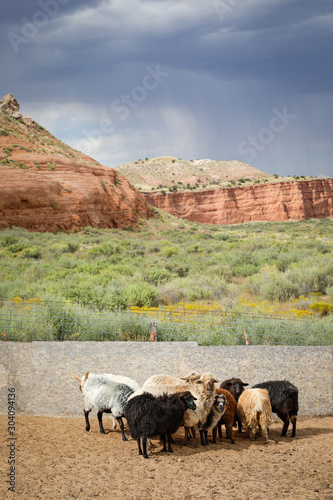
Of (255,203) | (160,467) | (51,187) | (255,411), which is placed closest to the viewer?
(160,467)

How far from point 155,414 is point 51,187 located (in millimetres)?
43181

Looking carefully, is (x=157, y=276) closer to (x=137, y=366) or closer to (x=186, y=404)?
(x=137, y=366)

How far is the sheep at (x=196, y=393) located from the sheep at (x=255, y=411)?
2.57ft

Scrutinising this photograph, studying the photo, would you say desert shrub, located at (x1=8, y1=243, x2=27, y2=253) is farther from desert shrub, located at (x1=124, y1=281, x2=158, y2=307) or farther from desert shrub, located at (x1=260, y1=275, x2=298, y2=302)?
desert shrub, located at (x1=260, y1=275, x2=298, y2=302)

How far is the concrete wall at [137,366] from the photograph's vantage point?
8.24 metres

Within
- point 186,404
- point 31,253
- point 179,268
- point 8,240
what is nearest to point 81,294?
point 186,404

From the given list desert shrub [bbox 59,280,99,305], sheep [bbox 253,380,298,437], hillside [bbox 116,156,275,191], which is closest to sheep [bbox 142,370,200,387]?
sheep [bbox 253,380,298,437]

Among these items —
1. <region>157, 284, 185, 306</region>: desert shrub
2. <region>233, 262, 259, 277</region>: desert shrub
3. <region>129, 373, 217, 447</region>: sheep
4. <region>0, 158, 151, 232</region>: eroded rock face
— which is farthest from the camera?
<region>0, 158, 151, 232</region>: eroded rock face

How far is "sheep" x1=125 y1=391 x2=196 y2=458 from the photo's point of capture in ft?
20.3

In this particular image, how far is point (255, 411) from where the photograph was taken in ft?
23.6

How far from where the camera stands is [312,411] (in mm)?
8906

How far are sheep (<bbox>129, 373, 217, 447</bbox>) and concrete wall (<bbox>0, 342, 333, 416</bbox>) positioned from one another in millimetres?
1409

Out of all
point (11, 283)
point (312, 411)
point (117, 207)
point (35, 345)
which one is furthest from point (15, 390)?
point (117, 207)

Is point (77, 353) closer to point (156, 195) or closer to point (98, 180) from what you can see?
point (98, 180)
